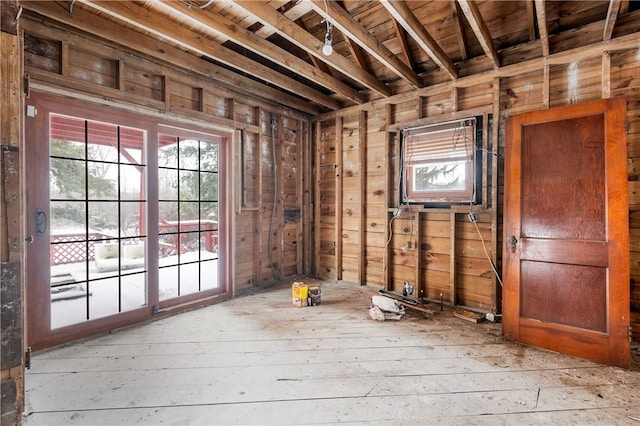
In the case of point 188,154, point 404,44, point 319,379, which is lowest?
point 319,379

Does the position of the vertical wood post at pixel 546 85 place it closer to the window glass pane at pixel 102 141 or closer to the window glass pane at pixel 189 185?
the window glass pane at pixel 189 185

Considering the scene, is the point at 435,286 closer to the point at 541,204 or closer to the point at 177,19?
the point at 541,204

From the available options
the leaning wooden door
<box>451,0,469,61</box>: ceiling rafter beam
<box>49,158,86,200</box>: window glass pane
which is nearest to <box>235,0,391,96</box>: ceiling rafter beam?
<box>451,0,469,61</box>: ceiling rafter beam

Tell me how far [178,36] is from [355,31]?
4.93 ft

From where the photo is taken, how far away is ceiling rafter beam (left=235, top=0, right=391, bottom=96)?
223 cm

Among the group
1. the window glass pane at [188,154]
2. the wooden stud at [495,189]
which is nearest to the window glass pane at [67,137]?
the window glass pane at [188,154]

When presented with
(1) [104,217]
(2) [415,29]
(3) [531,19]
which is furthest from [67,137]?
(3) [531,19]

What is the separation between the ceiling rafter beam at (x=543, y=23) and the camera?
2.25m

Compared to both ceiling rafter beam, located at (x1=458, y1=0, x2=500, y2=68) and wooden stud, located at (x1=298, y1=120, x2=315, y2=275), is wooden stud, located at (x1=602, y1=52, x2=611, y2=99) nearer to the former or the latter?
ceiling rafter beam, located at (x1=458, y1=0, x2=500, y2=68)

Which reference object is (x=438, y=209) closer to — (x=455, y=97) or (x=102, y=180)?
(x=455, y=97)

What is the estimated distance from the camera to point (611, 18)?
238 cm

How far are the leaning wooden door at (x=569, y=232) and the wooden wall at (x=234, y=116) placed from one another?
2.90 meters

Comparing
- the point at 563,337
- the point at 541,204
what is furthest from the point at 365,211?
the point at 563,337

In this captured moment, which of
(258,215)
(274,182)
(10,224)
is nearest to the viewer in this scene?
(10,224)
